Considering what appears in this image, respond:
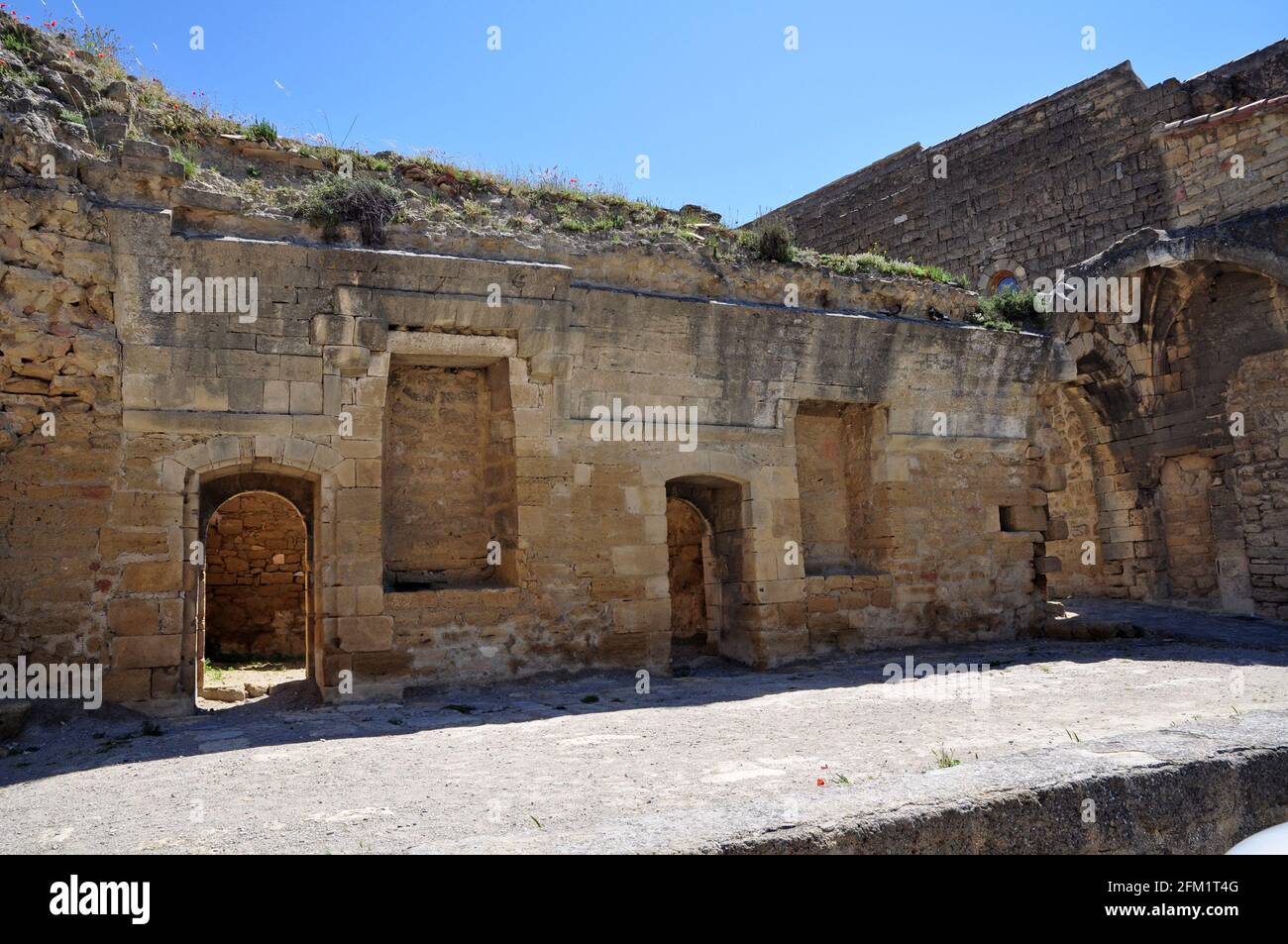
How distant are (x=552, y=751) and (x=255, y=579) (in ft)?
32.1

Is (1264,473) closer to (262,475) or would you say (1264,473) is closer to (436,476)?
(436,476)

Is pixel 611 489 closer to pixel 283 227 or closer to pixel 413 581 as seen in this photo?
pixel 413 581

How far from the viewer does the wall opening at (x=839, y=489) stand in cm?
1124

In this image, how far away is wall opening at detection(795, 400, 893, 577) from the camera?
11.2 meters

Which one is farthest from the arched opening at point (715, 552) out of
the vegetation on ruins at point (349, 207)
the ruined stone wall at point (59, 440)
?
the ruined stone wall at point (59, 440)

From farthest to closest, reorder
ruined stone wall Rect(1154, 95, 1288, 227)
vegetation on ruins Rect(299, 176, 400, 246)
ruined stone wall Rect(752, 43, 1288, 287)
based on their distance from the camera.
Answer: ruined stone wall Rect(752, 43, 1288, 287) → ruined stone wall Rect(1154, 95, 1288, 227) → vegetation on ruins Rect(299, 176, 400, 246)

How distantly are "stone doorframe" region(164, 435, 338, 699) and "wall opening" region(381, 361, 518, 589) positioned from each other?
79 centimetres

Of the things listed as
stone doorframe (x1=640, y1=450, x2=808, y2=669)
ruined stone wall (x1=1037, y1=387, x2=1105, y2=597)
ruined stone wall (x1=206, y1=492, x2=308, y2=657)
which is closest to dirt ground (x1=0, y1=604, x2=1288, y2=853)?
stone doorframe (x1=640, y1=450, x2=808, y2=669)

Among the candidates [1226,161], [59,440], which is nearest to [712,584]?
[59,440]

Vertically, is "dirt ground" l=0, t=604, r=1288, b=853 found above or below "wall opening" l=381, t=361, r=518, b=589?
below

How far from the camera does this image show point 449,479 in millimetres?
9555

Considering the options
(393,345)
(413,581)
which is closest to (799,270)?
(393,345)

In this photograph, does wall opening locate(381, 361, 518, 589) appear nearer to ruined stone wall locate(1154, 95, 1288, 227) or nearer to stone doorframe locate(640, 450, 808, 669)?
stone doorframe locate(640, 450, 808, 669)

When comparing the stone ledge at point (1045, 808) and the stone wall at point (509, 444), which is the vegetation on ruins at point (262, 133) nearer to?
the stone wall at point (509, 444)
